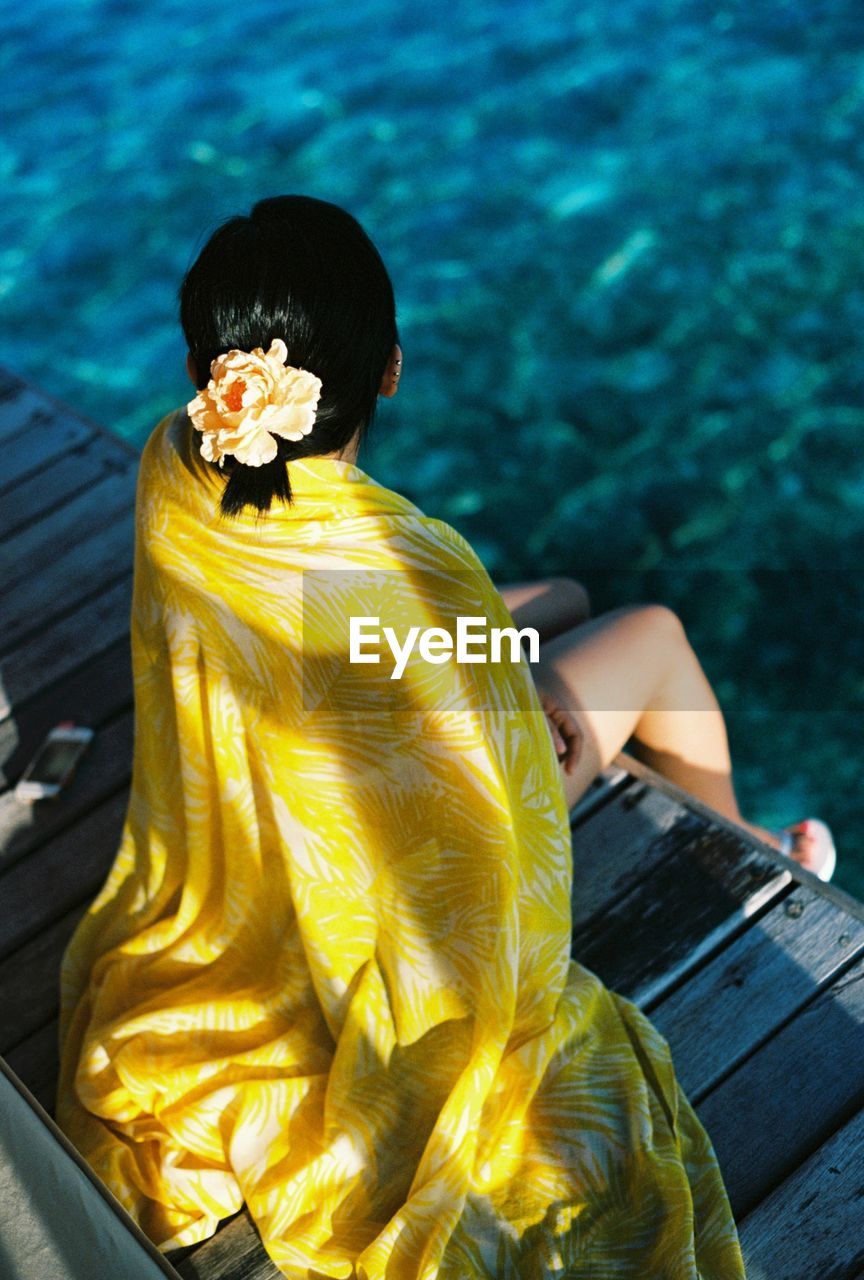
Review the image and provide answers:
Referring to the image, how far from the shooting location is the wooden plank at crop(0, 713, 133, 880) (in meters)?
2.33

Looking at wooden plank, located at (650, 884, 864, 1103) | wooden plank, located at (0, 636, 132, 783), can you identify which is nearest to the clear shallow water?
wooden plank, located at (650, 884, 864, 1103)

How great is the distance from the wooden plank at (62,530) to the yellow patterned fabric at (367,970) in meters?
1.27

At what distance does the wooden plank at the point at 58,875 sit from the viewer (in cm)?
219

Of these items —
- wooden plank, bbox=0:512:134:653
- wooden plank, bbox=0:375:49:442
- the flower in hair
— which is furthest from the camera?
wooden plank, bbox=0:375:49:442

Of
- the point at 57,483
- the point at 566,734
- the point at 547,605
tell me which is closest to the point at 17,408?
the point at 57,483

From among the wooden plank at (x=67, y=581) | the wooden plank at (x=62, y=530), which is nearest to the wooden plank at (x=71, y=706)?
the wooden plank at (x=67, y=581)

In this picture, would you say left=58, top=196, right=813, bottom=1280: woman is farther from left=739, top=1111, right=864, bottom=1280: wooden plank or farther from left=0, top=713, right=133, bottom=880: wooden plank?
left=0, top=713, right=133, bottom=880: wooden plank

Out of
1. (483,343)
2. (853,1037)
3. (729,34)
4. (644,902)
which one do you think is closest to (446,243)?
(483,343)

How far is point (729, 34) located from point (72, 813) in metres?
4.72

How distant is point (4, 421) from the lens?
3443 mm

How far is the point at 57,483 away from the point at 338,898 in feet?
6.15

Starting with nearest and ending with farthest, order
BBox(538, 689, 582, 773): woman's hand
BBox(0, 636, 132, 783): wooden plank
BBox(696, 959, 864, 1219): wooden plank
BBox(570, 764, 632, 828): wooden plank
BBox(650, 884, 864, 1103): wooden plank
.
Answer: BBox(696, 959, 864, 1219): wooden plank → BBox(650, 884, 864, 1103): wooden plank → BBox(538, 689, 582, 773): woman's hand → BBox(570, 764, 632, 828): wooden plank → BBox(0, 636, 132, 783): wooden plank

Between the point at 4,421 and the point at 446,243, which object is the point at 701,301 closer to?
the point at 446,243

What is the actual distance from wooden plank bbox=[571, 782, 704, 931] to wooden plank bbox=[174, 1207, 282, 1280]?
70 centimetres
